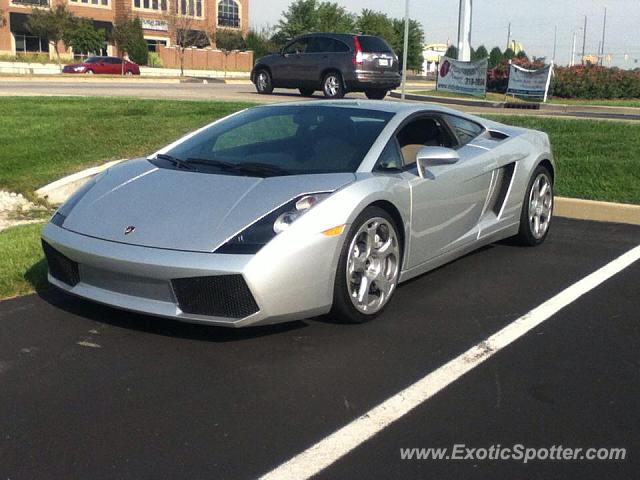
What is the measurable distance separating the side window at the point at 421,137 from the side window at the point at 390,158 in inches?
3.2

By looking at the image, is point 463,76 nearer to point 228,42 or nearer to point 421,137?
point 421,137

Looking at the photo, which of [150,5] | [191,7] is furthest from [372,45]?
[150,5]

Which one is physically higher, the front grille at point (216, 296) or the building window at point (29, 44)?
the building window at point (29, 44)

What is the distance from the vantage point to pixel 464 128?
6254mm

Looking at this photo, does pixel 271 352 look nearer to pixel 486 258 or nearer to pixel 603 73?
pixel 486 258

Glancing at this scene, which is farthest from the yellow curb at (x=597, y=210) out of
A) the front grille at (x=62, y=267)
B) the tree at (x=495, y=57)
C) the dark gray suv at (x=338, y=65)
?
the tree at (x=495, y=57)

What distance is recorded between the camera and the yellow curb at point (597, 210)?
26.4 feet

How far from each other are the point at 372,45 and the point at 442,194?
48.6 ft

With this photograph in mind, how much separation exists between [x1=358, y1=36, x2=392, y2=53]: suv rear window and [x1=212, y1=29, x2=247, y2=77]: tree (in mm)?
44315

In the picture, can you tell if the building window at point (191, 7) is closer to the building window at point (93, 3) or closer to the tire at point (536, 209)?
the building window at point (93, 3)

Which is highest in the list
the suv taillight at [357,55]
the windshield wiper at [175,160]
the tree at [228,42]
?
the tree at [228,42]

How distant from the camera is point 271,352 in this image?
4324mm

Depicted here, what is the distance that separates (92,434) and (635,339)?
2.98m

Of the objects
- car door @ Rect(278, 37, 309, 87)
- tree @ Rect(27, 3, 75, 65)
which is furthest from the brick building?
car door @ Rect(278, 37, 309, 87)
